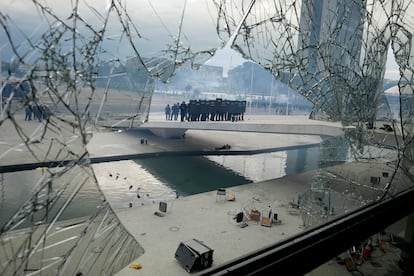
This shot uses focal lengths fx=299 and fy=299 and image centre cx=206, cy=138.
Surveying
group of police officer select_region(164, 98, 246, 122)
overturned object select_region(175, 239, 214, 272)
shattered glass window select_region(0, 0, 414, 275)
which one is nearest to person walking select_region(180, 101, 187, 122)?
group of police officer select_region(164, 98, 246, 122)

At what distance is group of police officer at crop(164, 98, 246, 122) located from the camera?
5.16m

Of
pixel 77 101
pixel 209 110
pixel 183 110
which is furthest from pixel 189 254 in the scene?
pixel 209 110

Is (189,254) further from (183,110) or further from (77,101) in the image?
(183,110)

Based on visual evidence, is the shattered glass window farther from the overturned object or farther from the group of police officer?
the group of police officer

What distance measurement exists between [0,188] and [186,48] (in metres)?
0.69

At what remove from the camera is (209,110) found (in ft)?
18.5

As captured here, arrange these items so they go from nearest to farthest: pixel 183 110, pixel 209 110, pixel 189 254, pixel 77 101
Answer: pixel 77 101 < pixel 189 254 < pixel 183 110 < pixel 209 110

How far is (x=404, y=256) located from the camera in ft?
6.22

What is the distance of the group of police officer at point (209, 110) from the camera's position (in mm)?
5160

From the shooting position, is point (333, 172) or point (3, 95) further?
point (333, 172)

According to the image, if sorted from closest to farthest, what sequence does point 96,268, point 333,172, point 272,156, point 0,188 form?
point 96,268 < point 0,188 < point 333,172 < point 272,156

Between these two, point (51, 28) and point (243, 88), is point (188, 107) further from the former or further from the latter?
point (51, 28)

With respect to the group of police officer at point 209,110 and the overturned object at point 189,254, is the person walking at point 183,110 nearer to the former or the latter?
the group of police officer at point 209,110

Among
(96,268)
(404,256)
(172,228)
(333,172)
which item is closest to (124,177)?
(172,228)
